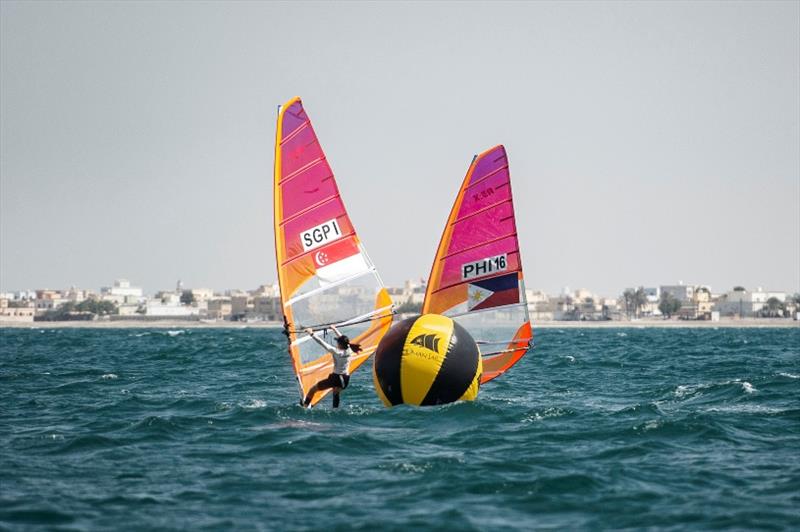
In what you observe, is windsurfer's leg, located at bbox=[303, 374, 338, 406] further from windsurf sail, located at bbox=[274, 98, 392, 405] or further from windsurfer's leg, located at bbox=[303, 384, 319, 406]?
windsurf sail, located at bbox=[274, 98, 392, 405]

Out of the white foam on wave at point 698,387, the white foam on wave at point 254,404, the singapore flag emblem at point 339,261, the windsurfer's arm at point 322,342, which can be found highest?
the singapore flag emblem at point 339,261

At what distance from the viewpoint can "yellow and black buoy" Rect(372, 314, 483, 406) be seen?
17766 millimetres

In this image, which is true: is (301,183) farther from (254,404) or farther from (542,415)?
(542,415)

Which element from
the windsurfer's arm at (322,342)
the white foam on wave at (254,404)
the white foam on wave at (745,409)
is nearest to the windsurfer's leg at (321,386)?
the windsurfer's arm at (322,342)

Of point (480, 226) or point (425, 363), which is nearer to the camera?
point (425, 363)

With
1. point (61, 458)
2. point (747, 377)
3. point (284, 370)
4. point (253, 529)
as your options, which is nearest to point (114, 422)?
point (61, 458)

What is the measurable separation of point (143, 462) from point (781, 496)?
856 cm

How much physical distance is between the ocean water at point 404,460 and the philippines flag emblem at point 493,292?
2075 mm

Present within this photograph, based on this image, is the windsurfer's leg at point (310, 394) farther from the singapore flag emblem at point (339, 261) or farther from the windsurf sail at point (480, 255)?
the windsurf sail at point (480, 255)

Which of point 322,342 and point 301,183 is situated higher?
point 301,183

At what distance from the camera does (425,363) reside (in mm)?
17750

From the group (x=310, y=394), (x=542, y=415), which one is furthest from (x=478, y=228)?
(x=310, y=394)

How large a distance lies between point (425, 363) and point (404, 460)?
11.1 ft

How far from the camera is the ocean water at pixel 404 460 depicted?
11.5 m
